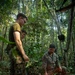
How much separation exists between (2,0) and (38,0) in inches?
323

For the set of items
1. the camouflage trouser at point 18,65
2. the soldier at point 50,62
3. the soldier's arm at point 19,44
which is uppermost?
the soldier's arm at point 19,44

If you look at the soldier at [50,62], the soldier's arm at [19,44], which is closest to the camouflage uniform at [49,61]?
the soldier at [50,62]

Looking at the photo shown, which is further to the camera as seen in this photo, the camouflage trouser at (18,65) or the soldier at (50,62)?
the soldier at (50,62)

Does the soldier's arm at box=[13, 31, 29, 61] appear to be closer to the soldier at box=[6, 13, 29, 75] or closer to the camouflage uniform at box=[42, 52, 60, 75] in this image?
the soldier at box=[6, 13, 29, 75]

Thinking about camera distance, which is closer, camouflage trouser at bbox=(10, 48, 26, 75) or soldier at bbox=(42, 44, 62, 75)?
camouflage trouser at bbox=(10, 48, 26, 75)

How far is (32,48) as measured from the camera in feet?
27.0

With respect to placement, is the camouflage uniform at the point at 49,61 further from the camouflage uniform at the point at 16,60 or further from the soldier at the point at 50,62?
the camouflage uniform at the point at 16,60

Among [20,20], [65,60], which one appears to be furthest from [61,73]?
[20,20]

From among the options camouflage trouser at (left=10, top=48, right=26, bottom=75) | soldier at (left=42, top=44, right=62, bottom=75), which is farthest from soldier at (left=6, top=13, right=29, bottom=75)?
soldier at (left=42, top=44, right=62, bottom=75)

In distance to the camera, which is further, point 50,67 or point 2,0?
point 2,0

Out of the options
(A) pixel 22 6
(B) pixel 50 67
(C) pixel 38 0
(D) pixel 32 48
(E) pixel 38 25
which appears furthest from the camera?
(A) pixel 22 6

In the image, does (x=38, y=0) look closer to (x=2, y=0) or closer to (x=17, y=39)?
(x=2, y=0)

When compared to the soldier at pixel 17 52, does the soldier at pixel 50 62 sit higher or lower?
lower

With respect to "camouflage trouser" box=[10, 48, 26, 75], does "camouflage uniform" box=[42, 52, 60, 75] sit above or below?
below
